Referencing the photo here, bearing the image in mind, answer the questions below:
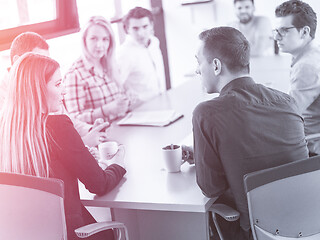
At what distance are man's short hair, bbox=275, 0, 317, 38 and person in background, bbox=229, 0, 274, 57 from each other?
236cm

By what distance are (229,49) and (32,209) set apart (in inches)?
37.4

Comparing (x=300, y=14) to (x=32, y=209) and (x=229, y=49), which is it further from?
(x=32, y=209)

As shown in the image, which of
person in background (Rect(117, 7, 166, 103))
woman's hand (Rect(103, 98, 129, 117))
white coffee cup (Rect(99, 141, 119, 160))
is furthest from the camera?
person in background (Rect(117, 7, 166, 103))

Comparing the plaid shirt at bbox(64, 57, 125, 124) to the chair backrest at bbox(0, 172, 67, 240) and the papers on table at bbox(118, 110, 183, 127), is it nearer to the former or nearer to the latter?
the papers on table at bbox(118, 110, 183, 127)

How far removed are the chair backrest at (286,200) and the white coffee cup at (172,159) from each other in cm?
45

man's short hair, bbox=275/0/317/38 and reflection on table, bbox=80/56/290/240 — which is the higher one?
man's short hair, bbox=275/0/317/38

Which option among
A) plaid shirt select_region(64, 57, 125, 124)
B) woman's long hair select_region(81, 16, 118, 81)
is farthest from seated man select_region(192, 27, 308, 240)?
woman's long hair select_region(81, 16, 118, 81)

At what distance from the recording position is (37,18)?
358 centimetres

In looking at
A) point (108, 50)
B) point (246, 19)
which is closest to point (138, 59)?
point (108, 50)

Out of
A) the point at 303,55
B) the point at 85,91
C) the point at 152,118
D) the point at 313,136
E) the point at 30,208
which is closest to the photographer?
the point at 30,208

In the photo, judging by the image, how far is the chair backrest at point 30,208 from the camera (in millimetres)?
1500

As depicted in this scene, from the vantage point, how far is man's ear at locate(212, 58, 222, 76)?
175 cm

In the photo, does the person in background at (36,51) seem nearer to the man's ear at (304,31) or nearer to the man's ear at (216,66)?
the man's ear at (216,66)

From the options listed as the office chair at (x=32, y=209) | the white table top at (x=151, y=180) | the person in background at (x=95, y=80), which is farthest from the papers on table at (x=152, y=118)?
the office chair at (x=32, y=209)
